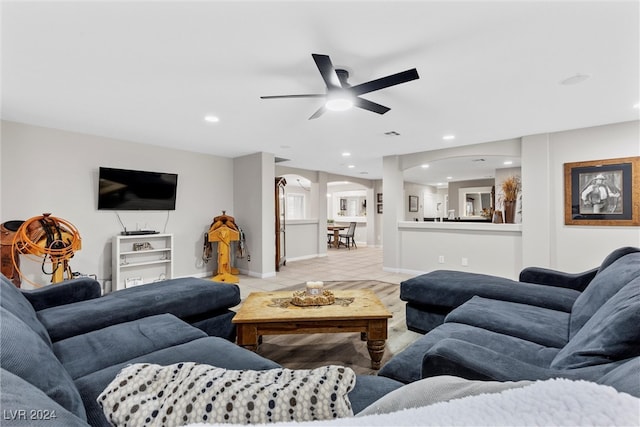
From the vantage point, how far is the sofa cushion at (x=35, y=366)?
806 millimetres

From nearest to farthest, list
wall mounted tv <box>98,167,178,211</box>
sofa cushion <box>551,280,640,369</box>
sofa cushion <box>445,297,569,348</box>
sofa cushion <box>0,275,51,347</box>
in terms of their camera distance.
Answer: sofa cushion <box>551,280,640,369</box> < sofa cushion <box>0,275,51,347</box> < sofa cushion <box>445,297,569,348</box> < wall mounted tv <box>98,167,178,211</box>

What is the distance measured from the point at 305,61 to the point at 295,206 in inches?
352

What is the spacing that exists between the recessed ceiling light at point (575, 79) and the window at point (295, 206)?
28.8 feet

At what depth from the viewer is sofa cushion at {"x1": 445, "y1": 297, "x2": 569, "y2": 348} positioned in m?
1.57

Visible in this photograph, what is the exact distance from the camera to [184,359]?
1347 millimetres

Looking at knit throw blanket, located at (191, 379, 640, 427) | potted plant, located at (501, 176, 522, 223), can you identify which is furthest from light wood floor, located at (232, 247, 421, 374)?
potted plant, located at (501, 176, 522, 223)

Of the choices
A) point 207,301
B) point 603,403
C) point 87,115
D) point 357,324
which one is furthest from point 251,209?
point 603,403

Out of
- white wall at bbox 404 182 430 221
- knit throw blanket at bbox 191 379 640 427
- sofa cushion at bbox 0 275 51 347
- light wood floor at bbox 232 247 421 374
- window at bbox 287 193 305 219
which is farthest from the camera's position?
window at bbox 287 193 305 219

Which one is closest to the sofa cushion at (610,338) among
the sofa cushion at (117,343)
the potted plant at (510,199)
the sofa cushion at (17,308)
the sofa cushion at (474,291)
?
the sofa cushion at (474,291)

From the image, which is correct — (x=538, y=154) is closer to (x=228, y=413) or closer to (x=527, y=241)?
(x=527, y=241)

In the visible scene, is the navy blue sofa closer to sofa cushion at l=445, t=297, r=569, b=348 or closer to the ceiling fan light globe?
sofa cushion at l=445, t=297, r=569, b=348

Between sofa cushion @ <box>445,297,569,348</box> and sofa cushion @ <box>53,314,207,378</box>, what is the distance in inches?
65.9

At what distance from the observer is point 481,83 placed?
2568 millimetres

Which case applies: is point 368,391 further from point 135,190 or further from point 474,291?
point 135,190
